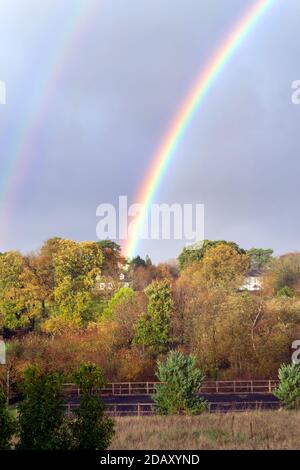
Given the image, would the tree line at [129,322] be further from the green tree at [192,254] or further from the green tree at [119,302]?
the green tree at [192,254]

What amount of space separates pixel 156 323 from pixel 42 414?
37.2m

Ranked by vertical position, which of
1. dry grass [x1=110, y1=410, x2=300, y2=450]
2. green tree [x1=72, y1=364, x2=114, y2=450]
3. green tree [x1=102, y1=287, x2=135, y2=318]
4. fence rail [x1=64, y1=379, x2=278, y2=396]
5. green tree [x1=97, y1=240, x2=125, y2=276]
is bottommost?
fence rail [x1=64, y1=379, x2=278, y2=396]

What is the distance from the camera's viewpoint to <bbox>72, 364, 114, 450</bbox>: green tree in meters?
13.5

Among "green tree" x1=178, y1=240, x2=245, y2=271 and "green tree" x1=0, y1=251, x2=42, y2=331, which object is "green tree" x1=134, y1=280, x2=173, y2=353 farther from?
"green tree" x1=178, y1=240, x2=245, y2=271

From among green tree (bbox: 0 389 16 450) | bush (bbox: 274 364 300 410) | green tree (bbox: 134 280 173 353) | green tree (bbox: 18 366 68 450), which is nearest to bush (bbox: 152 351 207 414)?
bush (bbox: 274 364 300 410)

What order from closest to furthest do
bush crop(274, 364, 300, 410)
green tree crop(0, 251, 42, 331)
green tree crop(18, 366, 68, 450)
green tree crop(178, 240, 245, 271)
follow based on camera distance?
green tree crop(18, 366, 68, 450) → bush crop(274, 364, 300, 410) → green tree crop(0, 251, 42, 331) → green tree crop(178, 240, 245, 271)

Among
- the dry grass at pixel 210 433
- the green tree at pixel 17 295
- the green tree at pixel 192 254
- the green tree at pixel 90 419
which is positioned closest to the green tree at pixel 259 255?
the green tree at pixel 192 254

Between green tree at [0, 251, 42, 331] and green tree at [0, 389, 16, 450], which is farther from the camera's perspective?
green tree at [0, 251, 42, 331]

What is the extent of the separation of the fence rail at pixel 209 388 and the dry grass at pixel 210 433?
17.3 metres

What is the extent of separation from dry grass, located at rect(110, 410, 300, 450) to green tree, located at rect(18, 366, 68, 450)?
9.86 ft

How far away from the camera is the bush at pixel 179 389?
86.7 feet
